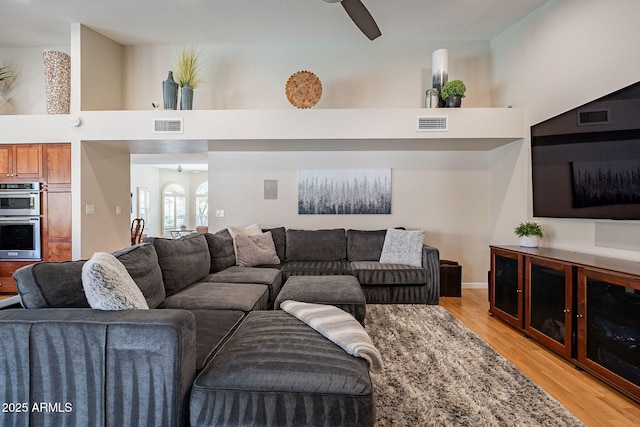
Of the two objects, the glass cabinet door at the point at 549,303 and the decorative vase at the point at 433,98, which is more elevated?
the decorative vase at the point at 433,98

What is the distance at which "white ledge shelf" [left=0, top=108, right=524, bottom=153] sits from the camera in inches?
155

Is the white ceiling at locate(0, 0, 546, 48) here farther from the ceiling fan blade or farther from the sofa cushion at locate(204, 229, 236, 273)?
the sofa cushion at locate(204, 229, 236, 273)

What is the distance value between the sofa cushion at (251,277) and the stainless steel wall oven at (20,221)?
275 centimetres

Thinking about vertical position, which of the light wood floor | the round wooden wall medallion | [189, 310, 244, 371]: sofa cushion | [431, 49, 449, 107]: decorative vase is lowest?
the light wood floor

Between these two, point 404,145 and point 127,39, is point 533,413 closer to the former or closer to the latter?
point 404,145

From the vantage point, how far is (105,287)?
4.84ft

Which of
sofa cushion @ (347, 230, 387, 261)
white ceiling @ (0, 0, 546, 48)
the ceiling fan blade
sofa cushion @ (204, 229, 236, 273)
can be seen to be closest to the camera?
the ceiling fan blade

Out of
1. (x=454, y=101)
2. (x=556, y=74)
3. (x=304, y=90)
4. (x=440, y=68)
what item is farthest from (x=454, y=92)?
(x=304, y=90)

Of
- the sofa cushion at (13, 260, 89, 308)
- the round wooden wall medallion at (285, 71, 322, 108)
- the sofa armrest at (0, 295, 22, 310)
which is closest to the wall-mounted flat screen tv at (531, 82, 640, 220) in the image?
the round wooden wall medallion at (285, 71, 322, 108)

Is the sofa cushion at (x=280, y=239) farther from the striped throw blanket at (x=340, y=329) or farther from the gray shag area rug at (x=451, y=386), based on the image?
the striped throw blanket at (x=340, y=329)

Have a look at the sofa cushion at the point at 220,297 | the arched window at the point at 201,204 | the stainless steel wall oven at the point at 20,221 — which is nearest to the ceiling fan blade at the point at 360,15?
the sofa cushion at the point at 220,297

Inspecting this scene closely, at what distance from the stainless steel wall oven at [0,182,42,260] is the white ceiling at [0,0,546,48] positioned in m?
2.08

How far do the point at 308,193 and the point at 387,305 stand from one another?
1.98 meters

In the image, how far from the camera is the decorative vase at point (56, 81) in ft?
13.9
